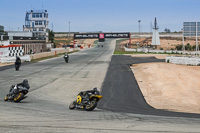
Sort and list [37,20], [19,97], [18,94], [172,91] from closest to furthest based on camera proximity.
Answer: [19,97]
[18,94]
[172,91]
[37,20]

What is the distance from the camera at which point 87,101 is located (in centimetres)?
1224

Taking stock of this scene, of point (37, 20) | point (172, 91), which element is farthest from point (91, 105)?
point (37, 20)

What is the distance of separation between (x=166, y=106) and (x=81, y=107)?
194 inches

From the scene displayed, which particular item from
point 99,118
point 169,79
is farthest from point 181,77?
point 99,118

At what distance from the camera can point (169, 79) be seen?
24.5 meters

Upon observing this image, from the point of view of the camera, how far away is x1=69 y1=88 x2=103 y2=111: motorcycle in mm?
11984

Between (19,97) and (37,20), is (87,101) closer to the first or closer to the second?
(19,97)

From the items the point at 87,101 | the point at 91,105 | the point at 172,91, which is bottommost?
the point at 172,91

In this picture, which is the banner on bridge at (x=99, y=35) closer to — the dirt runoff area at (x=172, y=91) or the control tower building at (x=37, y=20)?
the control tower building at (x=37, y=20)

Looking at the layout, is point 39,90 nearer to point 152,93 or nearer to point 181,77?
point 152,93

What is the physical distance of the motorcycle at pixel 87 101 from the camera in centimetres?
1198

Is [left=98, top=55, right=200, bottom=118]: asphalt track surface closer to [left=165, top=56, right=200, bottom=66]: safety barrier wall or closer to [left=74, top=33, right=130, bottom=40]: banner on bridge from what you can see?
[left=165, top=56, right=200, bottom=66]: safety barrier wall

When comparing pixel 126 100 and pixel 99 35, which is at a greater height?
pixel 99 35


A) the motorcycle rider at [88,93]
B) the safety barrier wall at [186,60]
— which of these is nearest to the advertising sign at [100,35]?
the safety barrier wall at [186,60]
